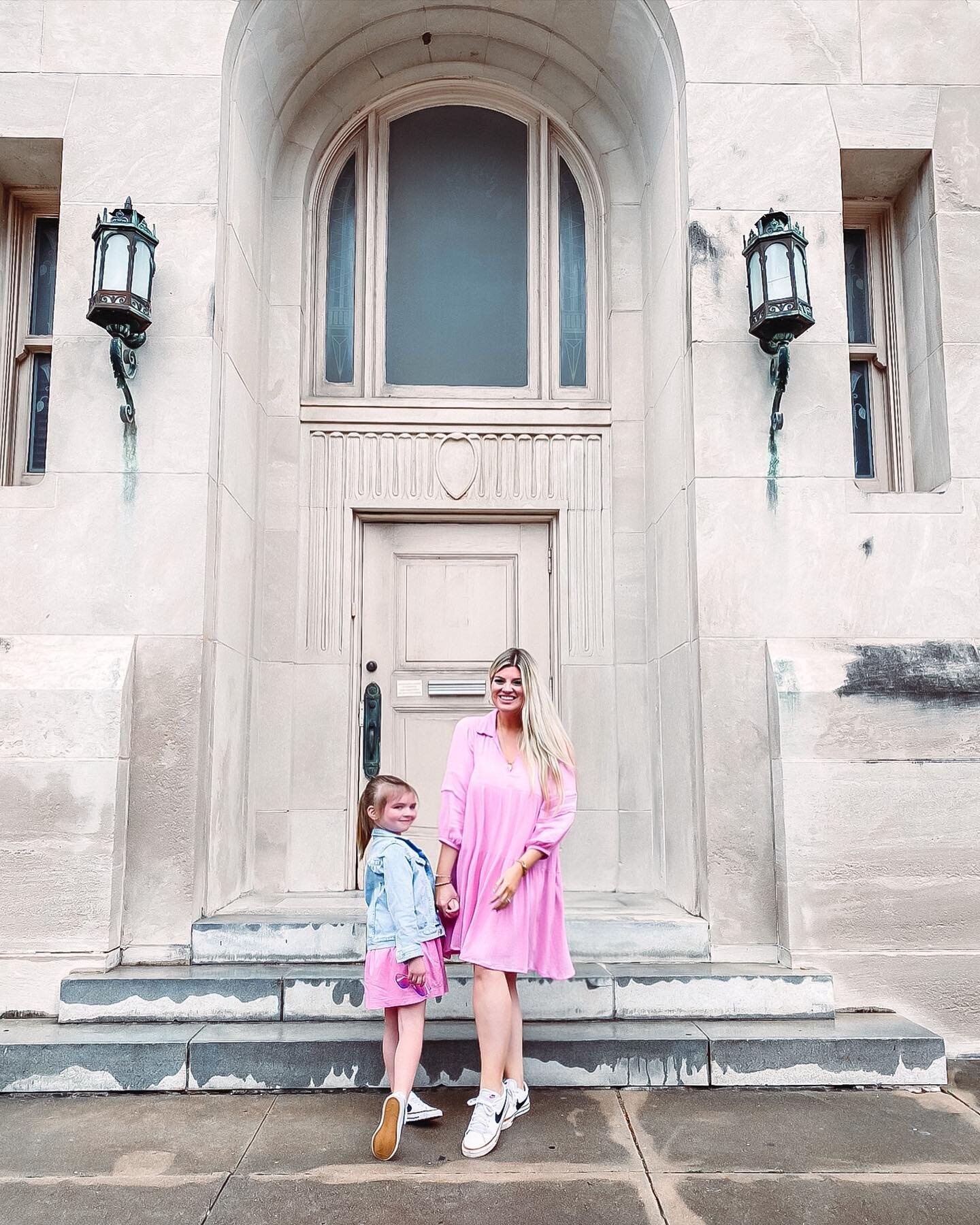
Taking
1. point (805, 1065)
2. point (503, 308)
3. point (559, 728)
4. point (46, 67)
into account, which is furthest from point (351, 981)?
point (46, 67)

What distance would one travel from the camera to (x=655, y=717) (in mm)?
6148

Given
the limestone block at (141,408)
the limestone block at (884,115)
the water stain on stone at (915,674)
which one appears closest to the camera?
the water stain on stone at (915,674)

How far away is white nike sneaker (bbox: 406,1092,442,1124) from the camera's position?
381cm

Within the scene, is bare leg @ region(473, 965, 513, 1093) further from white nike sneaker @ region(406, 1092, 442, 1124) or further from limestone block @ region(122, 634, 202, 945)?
limestone block @ region(122, 634, 202, 945)

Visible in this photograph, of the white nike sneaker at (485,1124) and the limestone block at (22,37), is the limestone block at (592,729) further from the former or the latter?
the limestone block at (22,37)

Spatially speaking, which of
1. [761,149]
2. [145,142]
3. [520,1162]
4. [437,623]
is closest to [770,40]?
[761,149]

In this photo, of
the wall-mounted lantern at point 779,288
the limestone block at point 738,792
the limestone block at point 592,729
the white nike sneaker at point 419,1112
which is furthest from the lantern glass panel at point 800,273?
the white nike sneaker at point 419,1112

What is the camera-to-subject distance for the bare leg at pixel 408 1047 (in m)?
3.62

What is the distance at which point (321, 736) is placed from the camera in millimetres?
6242

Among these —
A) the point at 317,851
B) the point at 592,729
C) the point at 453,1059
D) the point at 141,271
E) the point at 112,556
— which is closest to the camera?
the point at 453,1059

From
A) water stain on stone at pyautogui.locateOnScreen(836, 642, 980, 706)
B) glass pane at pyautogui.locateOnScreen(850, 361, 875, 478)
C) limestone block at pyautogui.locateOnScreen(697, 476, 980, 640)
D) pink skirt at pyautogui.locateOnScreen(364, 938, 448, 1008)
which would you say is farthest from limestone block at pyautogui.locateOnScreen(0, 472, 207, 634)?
glass pane at pyautogui.locateOnScreen(850, 361, 875, 478)

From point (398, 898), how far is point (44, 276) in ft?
15.8

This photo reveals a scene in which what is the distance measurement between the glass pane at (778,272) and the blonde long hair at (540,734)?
8.08 feet

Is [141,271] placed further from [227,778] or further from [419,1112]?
[419,1112]
